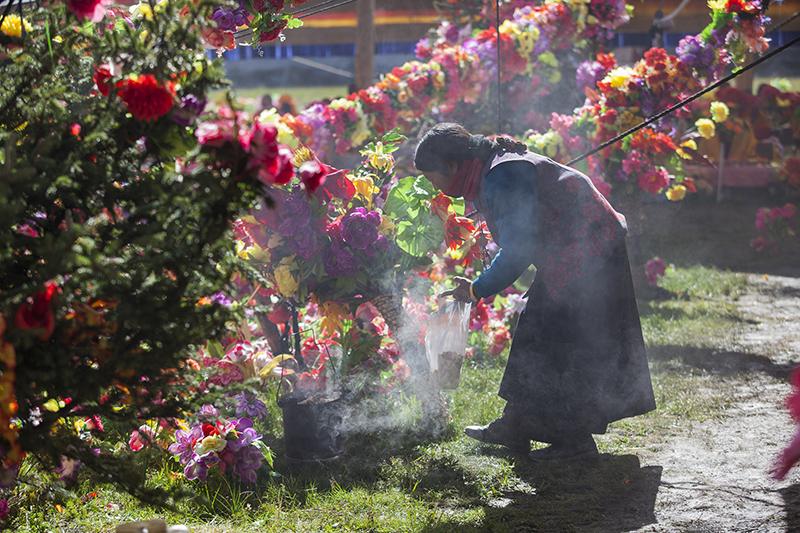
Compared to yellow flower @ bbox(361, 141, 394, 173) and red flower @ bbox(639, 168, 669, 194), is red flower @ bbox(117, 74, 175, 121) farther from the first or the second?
red flower @ bbox(639, 168, 669, 194)

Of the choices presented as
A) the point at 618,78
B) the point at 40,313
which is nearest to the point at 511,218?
the point at 40,313

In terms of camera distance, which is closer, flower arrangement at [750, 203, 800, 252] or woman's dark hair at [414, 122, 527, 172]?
woman's dark hair at [414, 122, 527, 172]

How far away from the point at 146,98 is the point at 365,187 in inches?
83.0

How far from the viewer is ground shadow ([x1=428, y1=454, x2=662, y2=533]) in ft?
11.8

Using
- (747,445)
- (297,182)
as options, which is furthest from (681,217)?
(297,182)

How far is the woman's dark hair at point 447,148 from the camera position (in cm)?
404

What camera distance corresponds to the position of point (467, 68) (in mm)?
8492

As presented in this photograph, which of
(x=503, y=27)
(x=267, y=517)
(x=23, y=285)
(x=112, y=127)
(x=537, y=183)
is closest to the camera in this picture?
(x=23, y=285)

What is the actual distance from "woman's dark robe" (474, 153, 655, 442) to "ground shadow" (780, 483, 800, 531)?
2.33 feet

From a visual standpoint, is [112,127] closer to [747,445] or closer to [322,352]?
[322,352]

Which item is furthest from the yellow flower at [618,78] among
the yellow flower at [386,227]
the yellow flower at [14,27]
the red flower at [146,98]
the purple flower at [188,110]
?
the red flower at [146,98]

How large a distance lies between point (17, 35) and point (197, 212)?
3.58 ft

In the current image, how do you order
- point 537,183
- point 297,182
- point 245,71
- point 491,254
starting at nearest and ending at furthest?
point 537,183 < point 297,182 < point 491,254 < point 245,71

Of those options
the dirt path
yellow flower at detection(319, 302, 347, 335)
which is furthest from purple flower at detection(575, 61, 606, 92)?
yellow flower at detection(319, 302, 347, 335)
